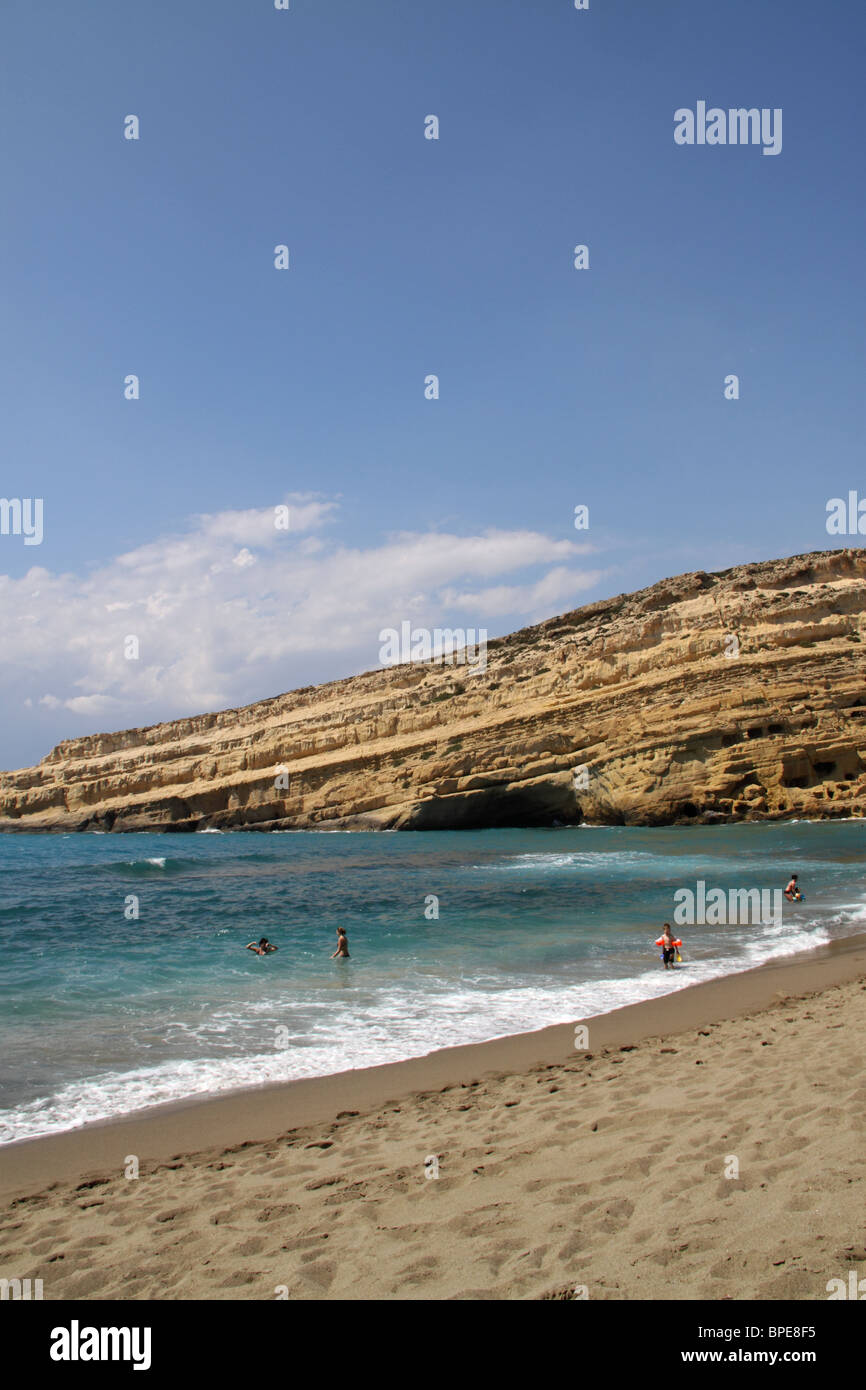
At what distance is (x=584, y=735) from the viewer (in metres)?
40.6

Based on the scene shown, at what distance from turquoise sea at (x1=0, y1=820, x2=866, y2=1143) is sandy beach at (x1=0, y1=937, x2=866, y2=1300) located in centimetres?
112

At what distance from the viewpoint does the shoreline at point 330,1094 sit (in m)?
6.44

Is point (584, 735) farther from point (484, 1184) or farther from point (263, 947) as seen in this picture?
point (484, 1184)

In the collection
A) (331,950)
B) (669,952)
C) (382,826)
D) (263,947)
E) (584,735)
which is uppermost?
(584,735)

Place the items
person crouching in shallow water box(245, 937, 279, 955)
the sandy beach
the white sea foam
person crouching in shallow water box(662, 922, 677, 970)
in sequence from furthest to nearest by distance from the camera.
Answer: person crouching in shallow water box(245, 937, 279, 955) → person crouching in shallow water box(662, 922, 677, 970) → the white sea foam → the sandy beach

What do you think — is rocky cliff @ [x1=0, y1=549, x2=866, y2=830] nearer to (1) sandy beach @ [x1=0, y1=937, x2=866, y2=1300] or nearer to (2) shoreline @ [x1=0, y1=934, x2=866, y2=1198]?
(2) shoreline @ [x1=0, y1=934, x2=866, y2=1198]

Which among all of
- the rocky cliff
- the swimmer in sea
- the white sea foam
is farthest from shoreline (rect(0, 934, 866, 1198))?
the rocky cliff

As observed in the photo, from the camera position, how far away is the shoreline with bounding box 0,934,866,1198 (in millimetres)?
6438

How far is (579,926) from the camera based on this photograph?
16.7m

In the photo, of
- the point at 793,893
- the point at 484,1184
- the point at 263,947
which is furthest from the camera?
the point at 793,893

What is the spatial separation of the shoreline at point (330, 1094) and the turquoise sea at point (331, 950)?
331 millimetres

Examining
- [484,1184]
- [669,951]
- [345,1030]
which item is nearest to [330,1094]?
[345,1030]

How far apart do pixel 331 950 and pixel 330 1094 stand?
24.3 feet
